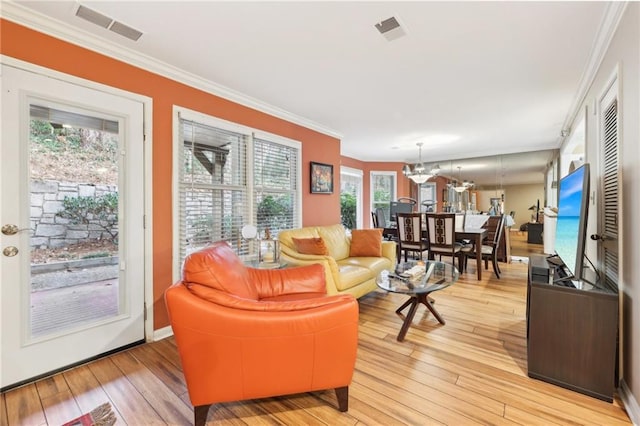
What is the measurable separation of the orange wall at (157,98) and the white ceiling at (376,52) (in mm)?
176

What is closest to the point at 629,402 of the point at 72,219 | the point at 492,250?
the point at 492,250

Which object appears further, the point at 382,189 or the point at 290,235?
the point at 382,189

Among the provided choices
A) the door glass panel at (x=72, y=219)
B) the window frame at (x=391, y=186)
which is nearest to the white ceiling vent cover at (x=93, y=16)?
the door glass panel at (x=72, y=219)

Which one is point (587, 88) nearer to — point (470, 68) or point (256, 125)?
point (470, 68)

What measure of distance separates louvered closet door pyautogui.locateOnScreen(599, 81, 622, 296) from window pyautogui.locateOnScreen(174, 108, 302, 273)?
10.6 feet

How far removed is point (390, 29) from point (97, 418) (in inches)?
→ 124

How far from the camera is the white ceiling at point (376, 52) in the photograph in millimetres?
1832

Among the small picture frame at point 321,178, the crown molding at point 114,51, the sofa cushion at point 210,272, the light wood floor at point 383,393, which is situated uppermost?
the crown molding at point 114,51

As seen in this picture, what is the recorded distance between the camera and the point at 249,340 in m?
1.36

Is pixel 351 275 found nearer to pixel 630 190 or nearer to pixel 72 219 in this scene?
pixel 630 190

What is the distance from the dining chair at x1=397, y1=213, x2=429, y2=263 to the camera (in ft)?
14.5

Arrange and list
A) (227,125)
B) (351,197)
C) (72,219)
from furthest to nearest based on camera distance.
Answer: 1. (351,197)
2. (227,125)
3. (72,219)

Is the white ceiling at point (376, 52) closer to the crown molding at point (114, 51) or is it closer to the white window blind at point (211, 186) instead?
the crown molding at point (114, 51)

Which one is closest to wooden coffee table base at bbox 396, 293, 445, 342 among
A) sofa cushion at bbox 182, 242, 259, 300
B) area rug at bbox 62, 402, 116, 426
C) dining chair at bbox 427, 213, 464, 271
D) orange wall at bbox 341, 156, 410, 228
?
sofa cushion at bbox 182, 242, 259, 300
